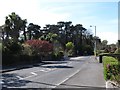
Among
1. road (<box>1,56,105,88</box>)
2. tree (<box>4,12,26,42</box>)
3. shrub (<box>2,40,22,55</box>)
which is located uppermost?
tree (<box>4,12,26,42</box>)

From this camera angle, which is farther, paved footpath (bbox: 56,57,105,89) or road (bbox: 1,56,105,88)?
road (bbox: 1,56,105,88)

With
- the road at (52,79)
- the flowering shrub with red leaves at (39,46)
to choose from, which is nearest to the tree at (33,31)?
the flowering shrub with red leaves at (39,46)

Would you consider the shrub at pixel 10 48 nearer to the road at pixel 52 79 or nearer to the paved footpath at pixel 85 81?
the road at pixel 52 79

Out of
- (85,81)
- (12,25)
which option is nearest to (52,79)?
(85,81)

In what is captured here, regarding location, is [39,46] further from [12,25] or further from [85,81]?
[85,81]

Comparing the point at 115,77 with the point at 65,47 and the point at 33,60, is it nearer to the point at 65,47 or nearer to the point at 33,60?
the point at 33,60

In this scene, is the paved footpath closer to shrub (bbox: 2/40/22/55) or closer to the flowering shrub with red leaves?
shrub (bbox: 2/40/22/55)

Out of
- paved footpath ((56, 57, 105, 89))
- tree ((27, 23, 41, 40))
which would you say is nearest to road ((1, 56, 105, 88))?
paved footpath ((56, 57, 105, 89))

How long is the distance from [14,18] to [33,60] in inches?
749

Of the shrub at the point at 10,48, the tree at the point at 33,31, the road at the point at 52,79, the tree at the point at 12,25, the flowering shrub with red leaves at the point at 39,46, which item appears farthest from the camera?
the tree at the point at 33,31

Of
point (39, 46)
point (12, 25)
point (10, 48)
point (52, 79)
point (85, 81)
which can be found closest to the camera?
point (85, 81)

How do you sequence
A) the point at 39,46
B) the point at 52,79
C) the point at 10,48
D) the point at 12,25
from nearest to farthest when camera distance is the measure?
the point at 52,79
the point at 10,48
the point at 39,46
the point at 12,25

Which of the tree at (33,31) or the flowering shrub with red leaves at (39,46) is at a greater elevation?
the tree at (33,31)

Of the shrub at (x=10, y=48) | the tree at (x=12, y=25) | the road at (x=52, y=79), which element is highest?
the tree at (x=12, y=25)
